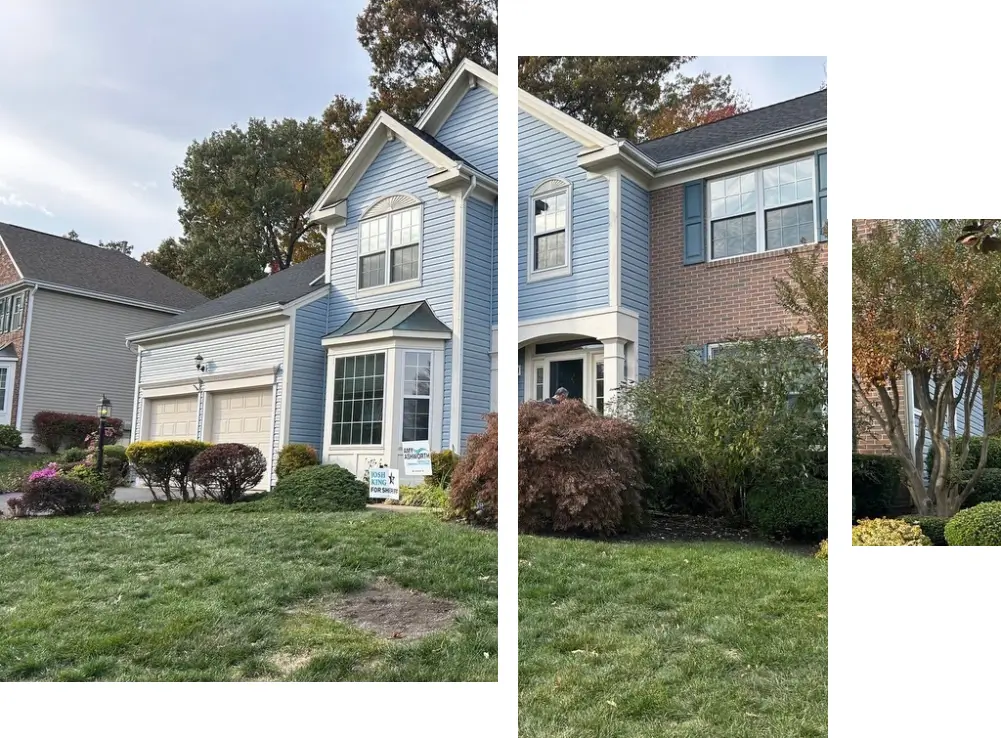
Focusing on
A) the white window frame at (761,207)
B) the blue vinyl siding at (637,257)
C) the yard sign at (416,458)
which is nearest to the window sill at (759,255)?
the white window frame at (761,207)

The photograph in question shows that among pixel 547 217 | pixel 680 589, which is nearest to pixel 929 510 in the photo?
pixel 680 589

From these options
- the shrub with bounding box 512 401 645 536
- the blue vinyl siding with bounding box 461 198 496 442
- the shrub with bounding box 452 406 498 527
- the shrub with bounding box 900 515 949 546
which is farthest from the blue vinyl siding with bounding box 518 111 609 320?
the shrub with bounding box 900 515 949 546

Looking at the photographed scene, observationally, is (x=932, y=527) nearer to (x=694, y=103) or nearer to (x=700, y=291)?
(x=700, y=291)

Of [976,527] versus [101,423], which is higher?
[101,423]

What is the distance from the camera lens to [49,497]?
370cm

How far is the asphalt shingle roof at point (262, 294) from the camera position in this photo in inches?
163

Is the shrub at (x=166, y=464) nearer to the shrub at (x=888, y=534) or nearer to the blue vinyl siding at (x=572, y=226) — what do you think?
the blue vinyl siding at (x=572, y=226)

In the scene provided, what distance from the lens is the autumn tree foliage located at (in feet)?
15.7

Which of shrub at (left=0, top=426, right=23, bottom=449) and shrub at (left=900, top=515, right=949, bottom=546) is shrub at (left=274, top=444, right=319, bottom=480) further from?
shrub at (left=900, top=515, right=949, bottom=546)

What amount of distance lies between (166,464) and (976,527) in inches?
186

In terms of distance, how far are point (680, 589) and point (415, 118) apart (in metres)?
3.03

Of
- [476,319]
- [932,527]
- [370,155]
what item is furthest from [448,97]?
[932,527]

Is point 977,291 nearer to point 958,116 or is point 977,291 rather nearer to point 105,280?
point 958,116

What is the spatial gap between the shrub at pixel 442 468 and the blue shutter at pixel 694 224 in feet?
9.75
